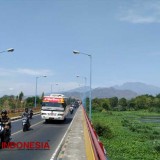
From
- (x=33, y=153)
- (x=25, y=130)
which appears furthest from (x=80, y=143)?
(x=25, y=130)

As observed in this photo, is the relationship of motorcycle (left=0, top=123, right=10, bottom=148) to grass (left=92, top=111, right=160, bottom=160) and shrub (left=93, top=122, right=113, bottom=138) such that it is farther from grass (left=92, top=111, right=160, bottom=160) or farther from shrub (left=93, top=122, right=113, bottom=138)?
shrub (left=93, top=122, right=113, bottom=138)

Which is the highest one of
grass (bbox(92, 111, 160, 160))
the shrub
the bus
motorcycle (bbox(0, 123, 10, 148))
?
the bus

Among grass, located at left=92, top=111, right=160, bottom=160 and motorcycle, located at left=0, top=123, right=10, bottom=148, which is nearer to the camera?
motorcycle, located at left=0, top=123, right=10, bottom=148

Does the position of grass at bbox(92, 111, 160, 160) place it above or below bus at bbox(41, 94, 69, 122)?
below

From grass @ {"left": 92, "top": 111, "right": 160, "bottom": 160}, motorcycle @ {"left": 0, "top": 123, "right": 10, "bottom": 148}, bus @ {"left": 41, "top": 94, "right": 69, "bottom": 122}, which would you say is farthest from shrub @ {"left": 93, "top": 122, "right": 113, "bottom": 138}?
motorcycle @ {"left": 0, "top": 123, "right": 10, "bottom": 148}

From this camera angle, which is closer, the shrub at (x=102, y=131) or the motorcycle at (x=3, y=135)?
the motorcycle at (x=3, y=135)

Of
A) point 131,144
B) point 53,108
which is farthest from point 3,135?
point 53,108

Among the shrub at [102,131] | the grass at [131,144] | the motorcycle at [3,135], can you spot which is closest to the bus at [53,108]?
the grass at [131,144]

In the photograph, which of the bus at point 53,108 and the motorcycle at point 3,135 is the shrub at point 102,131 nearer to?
the bus at point 53,108

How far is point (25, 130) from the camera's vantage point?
2686 cm

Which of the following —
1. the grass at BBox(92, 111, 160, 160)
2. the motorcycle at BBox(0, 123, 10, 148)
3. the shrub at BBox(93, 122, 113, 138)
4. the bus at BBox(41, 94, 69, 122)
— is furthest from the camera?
the bus at BBox(41, 94, 69, 122)

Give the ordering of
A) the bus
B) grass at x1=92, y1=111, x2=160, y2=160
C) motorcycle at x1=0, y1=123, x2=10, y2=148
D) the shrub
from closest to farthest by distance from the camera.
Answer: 1. motorcycle at x1=0, y1=123, x2=10, y2=148
2. grass at x1=92, y1=111, x2=160, y2=160
3. the shrub
4. the bus

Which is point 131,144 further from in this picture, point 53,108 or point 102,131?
point 53,108

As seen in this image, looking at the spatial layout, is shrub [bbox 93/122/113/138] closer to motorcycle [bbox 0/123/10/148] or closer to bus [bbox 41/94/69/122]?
bus [bbox 41/94/69/122]
